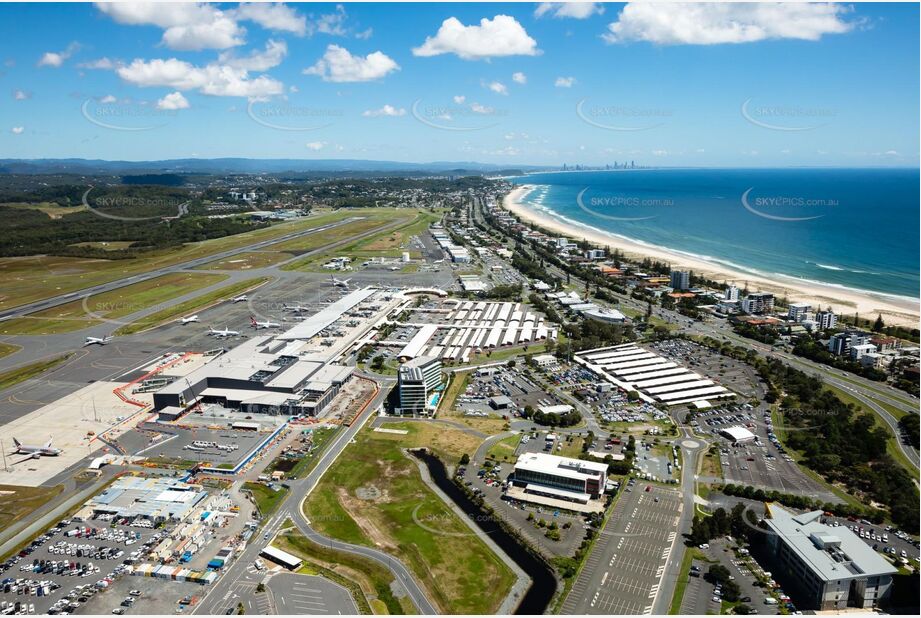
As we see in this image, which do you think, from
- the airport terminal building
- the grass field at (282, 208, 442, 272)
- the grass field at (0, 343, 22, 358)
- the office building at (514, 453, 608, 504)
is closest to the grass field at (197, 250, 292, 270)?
the grass field at (282, 208, 442, 272)

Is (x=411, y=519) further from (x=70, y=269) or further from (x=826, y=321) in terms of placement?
(x=70, y=269)

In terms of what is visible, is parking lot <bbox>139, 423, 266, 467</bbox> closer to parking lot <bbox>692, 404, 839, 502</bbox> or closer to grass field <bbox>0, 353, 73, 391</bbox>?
grass field <bbox>0, 353, 73, 391</bbox>


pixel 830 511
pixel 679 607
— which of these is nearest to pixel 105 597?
pixel 679 607

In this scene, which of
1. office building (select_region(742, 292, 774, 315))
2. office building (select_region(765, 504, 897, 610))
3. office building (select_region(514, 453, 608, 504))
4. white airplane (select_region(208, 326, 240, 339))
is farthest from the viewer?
office building (select_region(742, 292, 774, 315))

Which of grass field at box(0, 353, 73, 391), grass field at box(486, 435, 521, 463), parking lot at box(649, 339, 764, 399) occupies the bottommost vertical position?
grass field at box(486, 435, 521, 463)

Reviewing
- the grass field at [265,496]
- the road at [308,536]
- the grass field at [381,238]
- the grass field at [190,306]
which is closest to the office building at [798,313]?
the road at [308,536]

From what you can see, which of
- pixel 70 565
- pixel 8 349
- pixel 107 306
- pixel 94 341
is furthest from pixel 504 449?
pixel 107 306

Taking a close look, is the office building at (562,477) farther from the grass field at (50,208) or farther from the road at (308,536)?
the grass field at (50,208)
